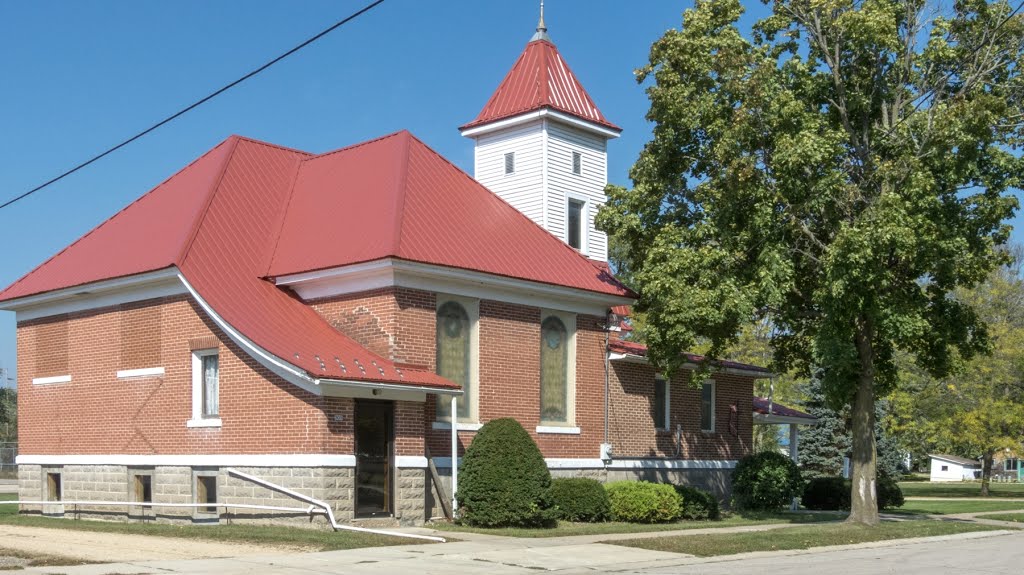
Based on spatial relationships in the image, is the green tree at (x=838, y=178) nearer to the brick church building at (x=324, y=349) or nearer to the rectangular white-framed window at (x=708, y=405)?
the brick church building at (x=324, y=349)

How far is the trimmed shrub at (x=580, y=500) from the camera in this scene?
24375mm

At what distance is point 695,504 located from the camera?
26.9m

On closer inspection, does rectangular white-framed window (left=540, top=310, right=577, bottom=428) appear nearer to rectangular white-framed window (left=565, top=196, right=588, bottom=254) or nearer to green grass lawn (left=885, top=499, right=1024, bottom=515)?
rectangular white-framed window (left=565, top=196, right=588, bottom=254)

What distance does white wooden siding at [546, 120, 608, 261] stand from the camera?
32.3 metres

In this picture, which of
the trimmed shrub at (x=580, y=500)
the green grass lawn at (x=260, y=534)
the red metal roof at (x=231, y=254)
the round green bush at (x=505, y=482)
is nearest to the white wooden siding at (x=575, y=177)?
the red metal roof at (x=231, y=254)

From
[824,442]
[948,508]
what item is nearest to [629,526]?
[948,508]

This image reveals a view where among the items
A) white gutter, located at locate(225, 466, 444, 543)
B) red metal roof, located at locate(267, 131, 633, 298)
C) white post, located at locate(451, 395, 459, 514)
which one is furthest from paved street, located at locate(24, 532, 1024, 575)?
red metal roof, located at locate(267, 131, 633, 298)

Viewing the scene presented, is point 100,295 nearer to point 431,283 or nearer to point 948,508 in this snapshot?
point 431,283

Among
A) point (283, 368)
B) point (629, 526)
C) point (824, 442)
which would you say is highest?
point (283, 368)

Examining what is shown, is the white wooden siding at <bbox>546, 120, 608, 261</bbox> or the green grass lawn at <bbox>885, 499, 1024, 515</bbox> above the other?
the white wooden siding at <bbox>546, 120, 608, 261</bbox>

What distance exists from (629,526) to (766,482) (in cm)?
737

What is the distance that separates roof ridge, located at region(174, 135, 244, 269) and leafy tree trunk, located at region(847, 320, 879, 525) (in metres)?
14.5

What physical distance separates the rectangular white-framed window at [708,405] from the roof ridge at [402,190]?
10.6m

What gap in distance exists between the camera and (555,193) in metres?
32.3
